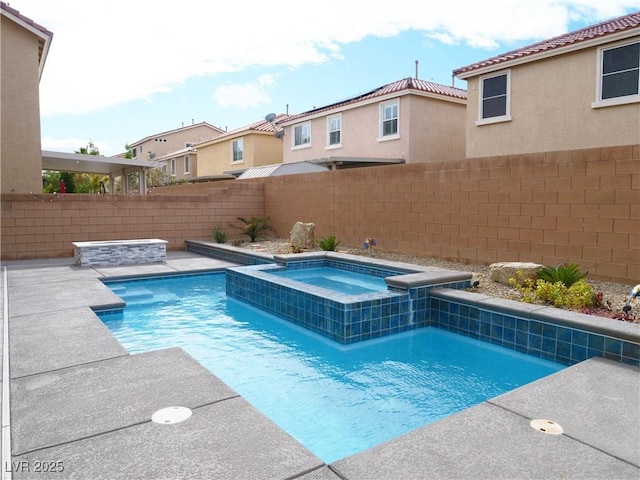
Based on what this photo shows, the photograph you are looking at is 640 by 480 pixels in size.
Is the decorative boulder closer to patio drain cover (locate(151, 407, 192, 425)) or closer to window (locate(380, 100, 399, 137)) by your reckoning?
window (locate(380, 100, 399, 137))

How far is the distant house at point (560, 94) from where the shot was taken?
41.8ft

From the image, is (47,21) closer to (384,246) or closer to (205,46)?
(205,46)

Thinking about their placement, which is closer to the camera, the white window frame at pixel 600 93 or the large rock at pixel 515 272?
the large rock at pixel 515 272

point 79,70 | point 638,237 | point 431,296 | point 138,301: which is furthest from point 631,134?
point 79,70

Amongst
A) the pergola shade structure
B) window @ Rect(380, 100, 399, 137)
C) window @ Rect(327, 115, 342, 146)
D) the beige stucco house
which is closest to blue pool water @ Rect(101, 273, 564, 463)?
the beige stucco house

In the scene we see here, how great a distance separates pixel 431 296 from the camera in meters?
7.91

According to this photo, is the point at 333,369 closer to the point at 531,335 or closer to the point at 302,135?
the point at 531,335

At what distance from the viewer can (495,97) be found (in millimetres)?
15961

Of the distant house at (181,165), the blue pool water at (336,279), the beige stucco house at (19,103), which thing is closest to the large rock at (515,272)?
the blue pool water at (336,279)

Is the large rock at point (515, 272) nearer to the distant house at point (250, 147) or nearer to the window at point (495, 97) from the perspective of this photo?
the window at point (495, 97)

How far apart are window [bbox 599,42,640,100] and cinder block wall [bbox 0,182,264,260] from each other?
1198 centimetres

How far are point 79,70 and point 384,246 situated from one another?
46.5 feet

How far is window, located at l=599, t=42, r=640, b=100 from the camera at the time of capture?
1249cm

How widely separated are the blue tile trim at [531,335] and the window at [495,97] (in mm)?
10424
